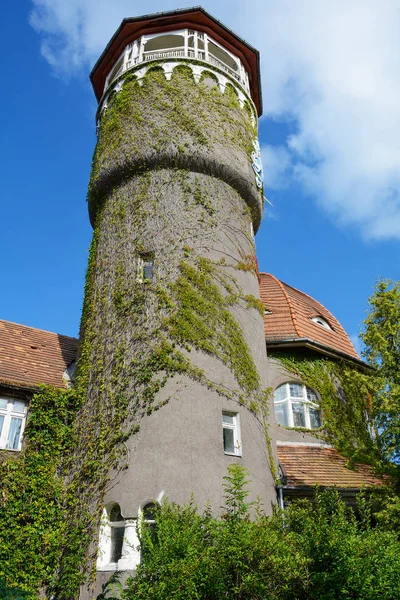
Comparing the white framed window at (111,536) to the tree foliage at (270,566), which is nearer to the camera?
the tree foliage at (270,566)

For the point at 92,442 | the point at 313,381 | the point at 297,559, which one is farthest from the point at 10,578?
the point at 313,381

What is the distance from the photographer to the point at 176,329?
12.4 m

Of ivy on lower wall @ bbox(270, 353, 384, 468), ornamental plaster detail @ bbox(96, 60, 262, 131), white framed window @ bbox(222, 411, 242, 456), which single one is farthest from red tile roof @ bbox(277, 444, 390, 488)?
ornamental plaster detail @ bbox(96, 60, 262, 131)

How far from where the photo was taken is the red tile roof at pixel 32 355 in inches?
525

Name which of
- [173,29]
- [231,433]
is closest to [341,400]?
[231,433]

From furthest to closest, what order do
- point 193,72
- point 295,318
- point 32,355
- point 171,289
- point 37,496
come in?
1. point 295,318
2. point 193,72
3. point 32,355
4. point 171,289
5. point 37,496

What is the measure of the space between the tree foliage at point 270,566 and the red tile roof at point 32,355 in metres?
6.18

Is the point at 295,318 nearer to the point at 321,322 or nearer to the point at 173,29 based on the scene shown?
the point at 321,322

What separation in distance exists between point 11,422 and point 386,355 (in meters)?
9.20

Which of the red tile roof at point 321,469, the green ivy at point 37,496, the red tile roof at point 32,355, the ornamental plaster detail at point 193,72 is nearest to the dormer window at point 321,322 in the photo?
the red tile roof at point 321,469

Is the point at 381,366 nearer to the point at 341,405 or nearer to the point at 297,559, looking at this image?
the point at 341,405

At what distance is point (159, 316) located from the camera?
1268cm

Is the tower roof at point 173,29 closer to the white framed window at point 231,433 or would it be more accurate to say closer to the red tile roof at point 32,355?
the red tile roof at point 32,355

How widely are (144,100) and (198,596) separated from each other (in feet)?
43.5
